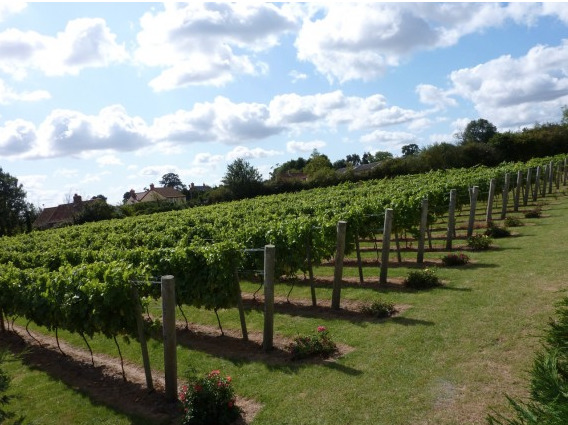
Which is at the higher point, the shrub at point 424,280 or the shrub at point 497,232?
the shrub at point 497,232

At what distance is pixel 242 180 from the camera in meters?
53.7

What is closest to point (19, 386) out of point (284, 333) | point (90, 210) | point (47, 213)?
point (284, 333)

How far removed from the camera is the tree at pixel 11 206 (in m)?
61.2

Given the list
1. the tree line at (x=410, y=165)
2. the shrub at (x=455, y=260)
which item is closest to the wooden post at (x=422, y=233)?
the shrub at (x=455, y=260)

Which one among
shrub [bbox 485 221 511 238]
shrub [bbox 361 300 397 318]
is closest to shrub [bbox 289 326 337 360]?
shrub [bbox 361 300 397 318]

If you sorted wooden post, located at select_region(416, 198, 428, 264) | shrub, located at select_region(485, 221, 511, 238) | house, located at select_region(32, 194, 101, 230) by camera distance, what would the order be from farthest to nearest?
house, located at select_region(32, 194, 101, 230)
shrub, located at select_region(485, 221, 511, 238)
wooden post, located at select_region(416, 198, 428, 264)

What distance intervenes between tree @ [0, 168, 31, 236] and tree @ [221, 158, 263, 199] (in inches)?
1193

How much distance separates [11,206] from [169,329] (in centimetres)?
6813

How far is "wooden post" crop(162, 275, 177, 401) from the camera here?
6.66 m

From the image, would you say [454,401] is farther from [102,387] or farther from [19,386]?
[19,386]

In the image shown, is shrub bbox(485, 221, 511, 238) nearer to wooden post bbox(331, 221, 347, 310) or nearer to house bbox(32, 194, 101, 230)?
wooden post bbox(331, 221, 347, 310)

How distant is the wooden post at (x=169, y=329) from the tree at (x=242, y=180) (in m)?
44.8

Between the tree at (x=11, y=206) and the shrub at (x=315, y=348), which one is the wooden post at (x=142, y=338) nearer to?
the shrub at (x=315, y=348)

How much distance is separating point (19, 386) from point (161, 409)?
162 inches
